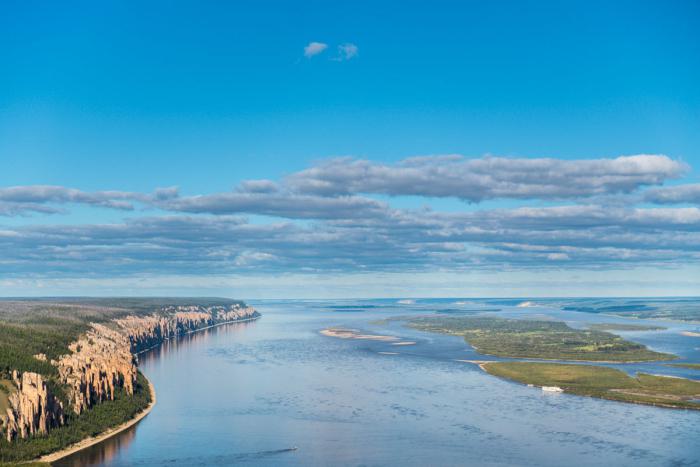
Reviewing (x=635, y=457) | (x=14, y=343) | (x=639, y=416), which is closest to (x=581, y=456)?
(x=635, y=457)

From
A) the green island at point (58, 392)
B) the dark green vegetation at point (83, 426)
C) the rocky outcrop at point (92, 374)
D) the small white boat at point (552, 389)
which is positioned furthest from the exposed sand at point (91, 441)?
the small white boat at point (552, 389)

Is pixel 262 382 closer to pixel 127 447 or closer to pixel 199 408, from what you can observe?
pixel 199 408

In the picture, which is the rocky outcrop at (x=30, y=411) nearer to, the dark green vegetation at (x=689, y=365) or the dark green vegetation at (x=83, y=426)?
the dark green vegetation at (x=83, y=426)

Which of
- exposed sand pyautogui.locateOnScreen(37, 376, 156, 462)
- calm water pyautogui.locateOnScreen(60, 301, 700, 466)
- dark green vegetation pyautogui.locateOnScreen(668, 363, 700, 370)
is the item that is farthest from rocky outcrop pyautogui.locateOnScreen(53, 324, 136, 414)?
dark green vegetation pyautogui.locateOnScreen(668, 363, 700, 370)

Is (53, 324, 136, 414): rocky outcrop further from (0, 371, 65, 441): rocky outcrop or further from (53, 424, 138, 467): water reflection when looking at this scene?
(53, 424, 138, 467): water reflection

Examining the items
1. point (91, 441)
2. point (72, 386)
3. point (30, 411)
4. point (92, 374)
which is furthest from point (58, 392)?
point (30, 411)
